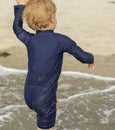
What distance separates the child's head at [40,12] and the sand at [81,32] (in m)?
2.95

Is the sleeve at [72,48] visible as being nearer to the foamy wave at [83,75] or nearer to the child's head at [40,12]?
the child's head at [40,12]

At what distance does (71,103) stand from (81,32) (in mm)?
3051

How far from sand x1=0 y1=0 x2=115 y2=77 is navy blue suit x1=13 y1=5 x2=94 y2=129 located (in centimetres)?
275

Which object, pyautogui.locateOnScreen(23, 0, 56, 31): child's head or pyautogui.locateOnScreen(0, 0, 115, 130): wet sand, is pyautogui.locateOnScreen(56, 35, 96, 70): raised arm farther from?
pyautogui.locateOnScreen(0, 0, 115, 130): wet sand

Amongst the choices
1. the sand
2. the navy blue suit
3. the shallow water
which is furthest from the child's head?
the sand

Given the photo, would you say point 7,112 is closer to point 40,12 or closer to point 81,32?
point 40,12

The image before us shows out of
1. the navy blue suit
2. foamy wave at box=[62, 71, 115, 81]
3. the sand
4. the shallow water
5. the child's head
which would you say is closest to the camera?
the child's head

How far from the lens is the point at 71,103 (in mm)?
5500

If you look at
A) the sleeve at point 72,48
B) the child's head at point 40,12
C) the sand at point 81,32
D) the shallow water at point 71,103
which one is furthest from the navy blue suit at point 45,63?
the sand at point 81,32

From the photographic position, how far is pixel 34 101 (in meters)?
3.70

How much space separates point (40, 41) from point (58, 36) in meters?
0.14

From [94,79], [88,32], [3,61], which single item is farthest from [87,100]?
[88,32]

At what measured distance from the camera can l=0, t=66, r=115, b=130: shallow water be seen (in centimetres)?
497

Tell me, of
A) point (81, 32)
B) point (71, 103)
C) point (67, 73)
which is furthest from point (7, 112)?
point (81, 32)
